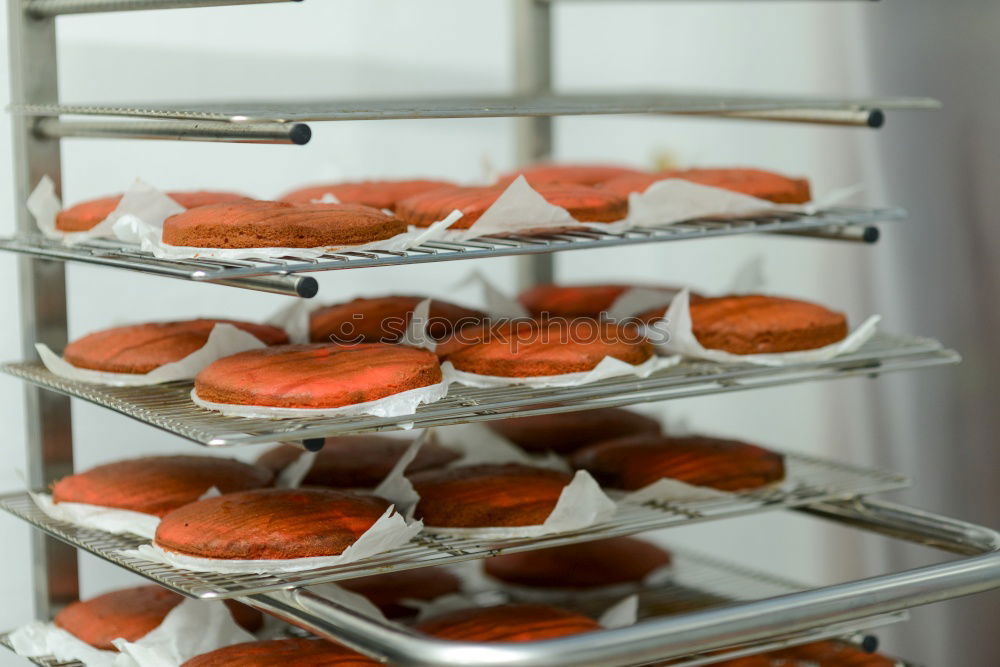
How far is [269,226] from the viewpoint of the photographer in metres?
1.60

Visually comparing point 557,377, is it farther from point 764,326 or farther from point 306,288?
point 306,288

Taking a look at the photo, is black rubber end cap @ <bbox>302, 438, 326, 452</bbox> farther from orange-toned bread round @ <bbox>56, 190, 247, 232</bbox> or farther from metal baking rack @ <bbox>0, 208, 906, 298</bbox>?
orange-toned bread round @ <bbox>56, 190, 247, 232</bbox>

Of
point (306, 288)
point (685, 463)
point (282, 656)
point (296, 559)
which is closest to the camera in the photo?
point (306, 288)

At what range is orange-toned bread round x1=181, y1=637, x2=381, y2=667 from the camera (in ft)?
5.85

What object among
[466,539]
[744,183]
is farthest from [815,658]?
[744,183]

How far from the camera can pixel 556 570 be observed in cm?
237

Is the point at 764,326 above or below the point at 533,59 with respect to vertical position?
below

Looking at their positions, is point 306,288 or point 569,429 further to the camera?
point 569,429

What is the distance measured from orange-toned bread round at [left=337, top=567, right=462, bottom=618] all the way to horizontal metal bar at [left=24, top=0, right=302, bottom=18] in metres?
0.95

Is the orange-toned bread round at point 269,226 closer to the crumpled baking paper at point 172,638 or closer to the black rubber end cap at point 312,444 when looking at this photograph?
the black rubber end cap at point 312,444

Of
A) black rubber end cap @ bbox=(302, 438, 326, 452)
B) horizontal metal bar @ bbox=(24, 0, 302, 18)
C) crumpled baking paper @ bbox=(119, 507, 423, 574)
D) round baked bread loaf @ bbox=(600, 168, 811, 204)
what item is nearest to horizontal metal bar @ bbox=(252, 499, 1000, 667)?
crumpled baking paper @ bbox=(119, 507, 423, 574)

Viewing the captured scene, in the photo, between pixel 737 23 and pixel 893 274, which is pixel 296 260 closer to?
pixel 893 274

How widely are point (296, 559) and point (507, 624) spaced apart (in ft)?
1.34

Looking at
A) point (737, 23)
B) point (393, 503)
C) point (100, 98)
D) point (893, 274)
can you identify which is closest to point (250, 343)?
point (393, 503)
